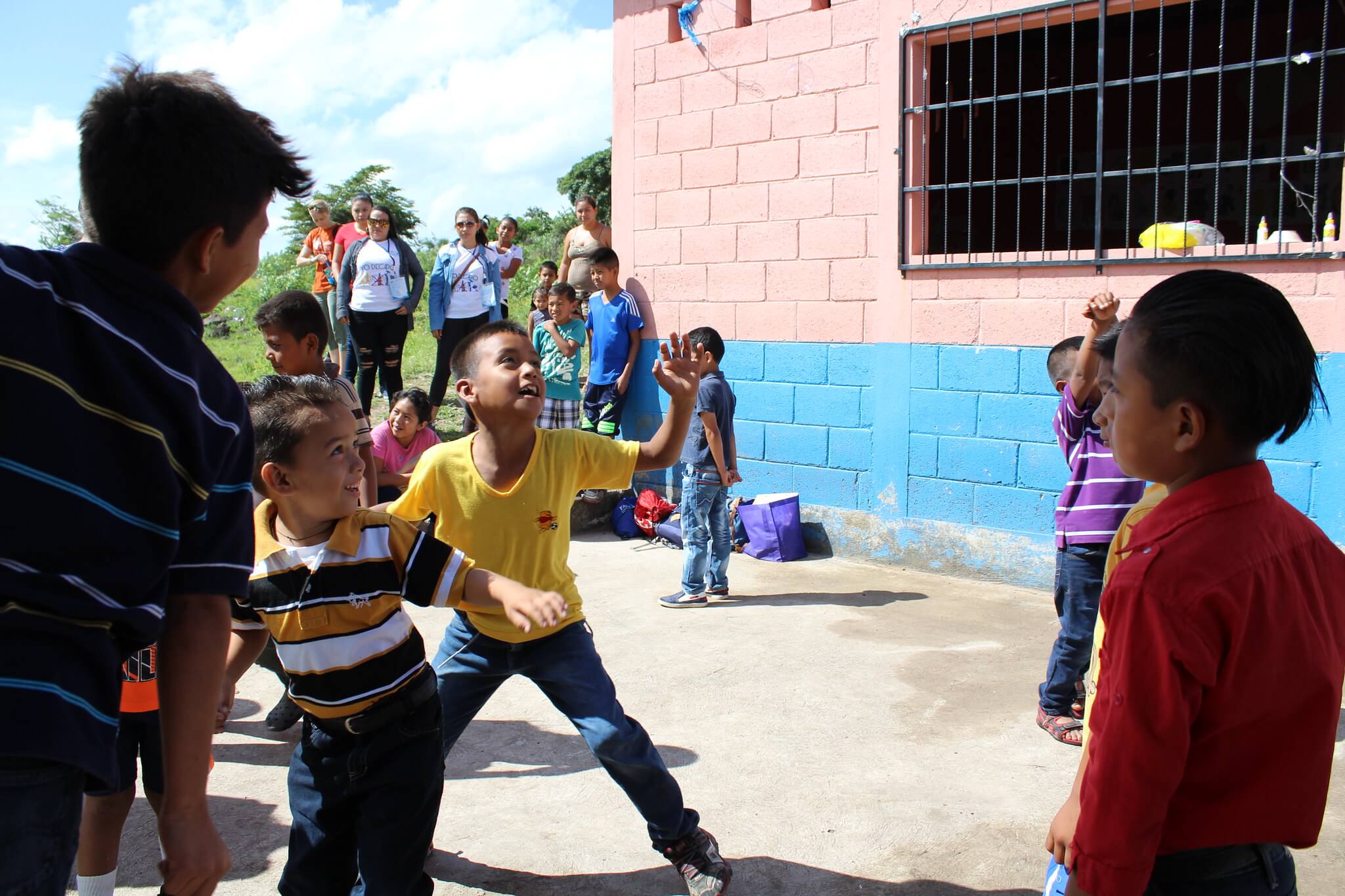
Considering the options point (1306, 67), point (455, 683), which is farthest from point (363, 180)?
point (455, 683)

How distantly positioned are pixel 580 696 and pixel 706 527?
10.8 ft

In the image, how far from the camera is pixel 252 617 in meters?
2.46

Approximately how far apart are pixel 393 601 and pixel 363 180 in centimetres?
3357

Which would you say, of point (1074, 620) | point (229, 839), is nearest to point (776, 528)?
point (1074, 620)

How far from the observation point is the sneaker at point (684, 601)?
5.89m

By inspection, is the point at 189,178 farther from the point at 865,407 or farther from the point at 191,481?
the point at 865,407

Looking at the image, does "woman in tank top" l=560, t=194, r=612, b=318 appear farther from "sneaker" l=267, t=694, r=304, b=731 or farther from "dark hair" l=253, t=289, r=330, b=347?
"sneaker" l=267, t=694, r=304, b=731

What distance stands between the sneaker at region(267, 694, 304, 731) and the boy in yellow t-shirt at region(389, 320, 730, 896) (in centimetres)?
141

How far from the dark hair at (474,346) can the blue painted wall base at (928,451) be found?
12.2 ft

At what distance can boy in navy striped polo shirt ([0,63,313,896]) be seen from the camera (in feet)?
4.26

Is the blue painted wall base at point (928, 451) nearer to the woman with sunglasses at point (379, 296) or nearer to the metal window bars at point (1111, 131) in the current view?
the metal window bars at point (1111, 131)

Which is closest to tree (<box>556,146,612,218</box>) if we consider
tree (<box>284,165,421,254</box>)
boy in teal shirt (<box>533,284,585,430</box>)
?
tree (<box>284,165,421,254</box>)

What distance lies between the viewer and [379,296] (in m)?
8.70

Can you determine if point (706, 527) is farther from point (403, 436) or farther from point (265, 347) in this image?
point (265, 347)
